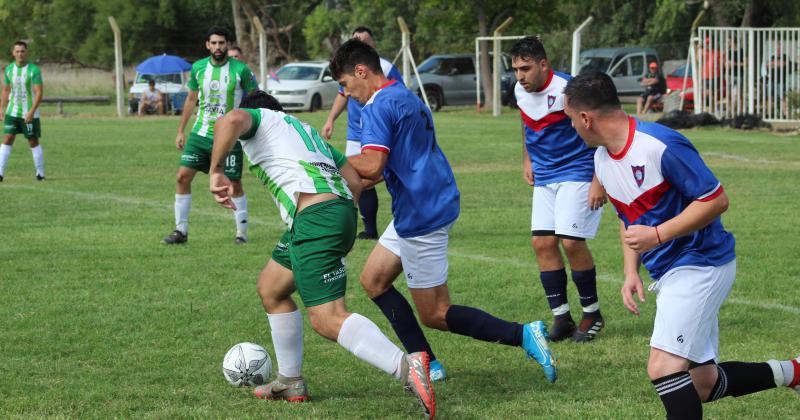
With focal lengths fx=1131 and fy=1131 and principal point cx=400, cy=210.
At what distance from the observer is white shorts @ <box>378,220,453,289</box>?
5.78 metres

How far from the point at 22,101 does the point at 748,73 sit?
16.5 meters

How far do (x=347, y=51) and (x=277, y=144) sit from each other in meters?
0.66

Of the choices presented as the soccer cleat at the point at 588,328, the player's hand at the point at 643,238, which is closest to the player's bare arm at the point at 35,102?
the soccer cleat at the point at 588,328

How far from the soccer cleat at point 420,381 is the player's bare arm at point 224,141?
118 cm

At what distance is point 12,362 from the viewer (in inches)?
249

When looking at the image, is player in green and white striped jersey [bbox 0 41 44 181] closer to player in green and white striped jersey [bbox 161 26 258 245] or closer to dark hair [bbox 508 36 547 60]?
player in green and white striped jersey [bbox 161 26 258 245]

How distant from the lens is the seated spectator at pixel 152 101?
37.6 meters

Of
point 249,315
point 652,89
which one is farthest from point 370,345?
point 652,89

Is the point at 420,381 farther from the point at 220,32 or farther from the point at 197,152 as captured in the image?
the point at 220,32

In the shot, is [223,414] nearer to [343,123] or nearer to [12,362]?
[12,362]

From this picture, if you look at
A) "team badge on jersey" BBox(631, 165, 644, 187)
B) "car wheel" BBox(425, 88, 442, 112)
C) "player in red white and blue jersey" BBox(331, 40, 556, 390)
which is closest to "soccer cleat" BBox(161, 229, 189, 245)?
"player in red white and blue jersey" BBox(331, 40, 556, 390)

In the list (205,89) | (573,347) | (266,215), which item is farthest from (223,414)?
(266,215)

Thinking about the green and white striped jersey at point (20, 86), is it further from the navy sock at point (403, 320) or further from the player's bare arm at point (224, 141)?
the player's bare arm at point (224, 141)

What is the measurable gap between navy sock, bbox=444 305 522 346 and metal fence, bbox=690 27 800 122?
21226 millimetres
